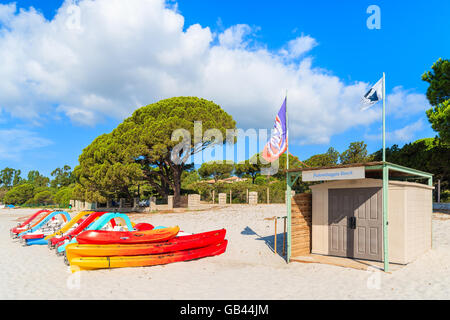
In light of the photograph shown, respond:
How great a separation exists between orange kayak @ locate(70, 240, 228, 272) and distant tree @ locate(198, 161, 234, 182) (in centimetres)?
3519

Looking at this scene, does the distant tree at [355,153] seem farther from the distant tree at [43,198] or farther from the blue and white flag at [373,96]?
the distant tree at [43,198]

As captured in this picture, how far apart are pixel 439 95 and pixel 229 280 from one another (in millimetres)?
21435

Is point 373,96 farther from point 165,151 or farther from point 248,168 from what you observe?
point 248,168

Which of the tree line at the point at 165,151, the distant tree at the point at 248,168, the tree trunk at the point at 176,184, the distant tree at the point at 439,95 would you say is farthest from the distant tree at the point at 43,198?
the distant tree at the point at 439,95

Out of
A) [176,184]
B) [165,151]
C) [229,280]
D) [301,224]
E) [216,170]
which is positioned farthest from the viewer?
[216,170]

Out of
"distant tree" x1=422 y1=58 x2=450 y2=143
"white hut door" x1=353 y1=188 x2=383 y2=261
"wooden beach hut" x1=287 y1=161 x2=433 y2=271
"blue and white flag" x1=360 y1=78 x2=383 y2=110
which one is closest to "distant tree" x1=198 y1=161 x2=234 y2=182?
"distant tree" x1=422 y1=58 x2=450 y2=143

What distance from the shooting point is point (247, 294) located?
6215 millimetres

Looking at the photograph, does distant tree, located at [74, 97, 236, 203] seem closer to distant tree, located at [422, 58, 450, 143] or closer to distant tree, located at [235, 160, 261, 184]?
distant tree, located at [235, 160, 261, 184]

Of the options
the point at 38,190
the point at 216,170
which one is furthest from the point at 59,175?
the point at 216,170

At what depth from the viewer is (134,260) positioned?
8289 millimetres

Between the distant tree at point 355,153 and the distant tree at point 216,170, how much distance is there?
63.7ft

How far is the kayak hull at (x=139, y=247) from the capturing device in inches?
310
